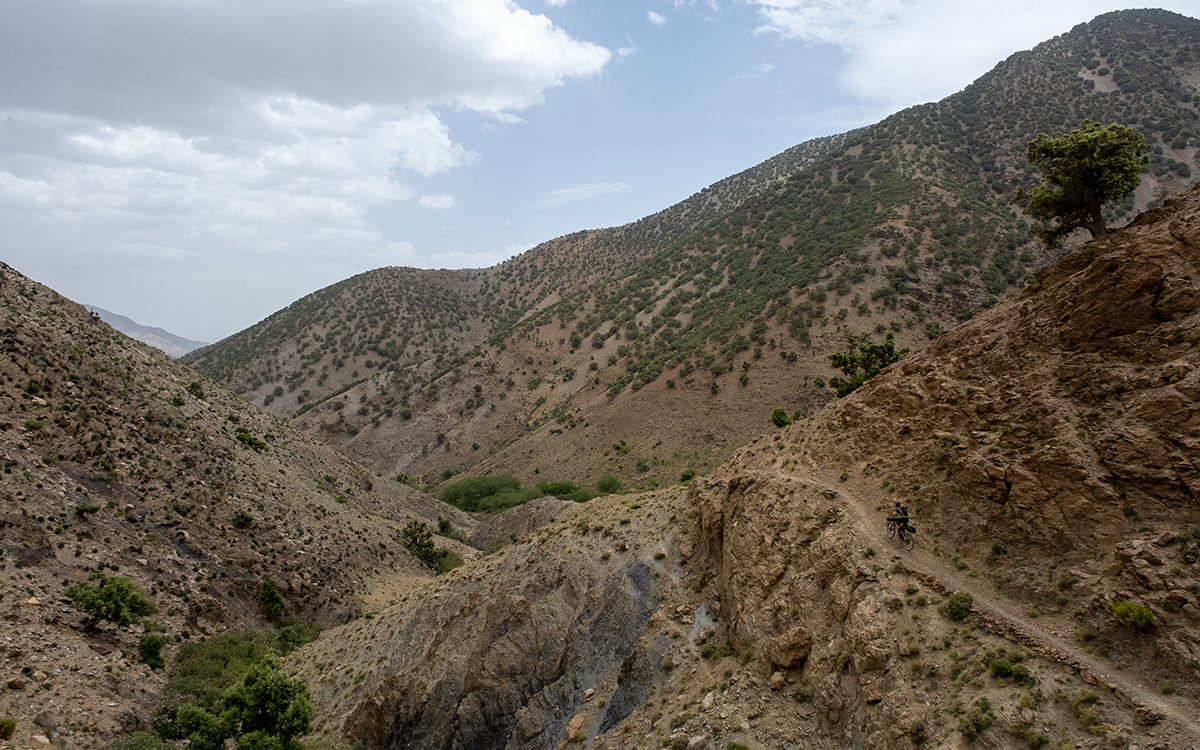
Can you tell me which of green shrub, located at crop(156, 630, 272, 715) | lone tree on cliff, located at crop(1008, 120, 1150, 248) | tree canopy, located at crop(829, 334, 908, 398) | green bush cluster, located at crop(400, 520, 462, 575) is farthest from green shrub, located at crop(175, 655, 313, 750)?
lone tree on cliff, located at crop(1008, 120, 1150, 248)

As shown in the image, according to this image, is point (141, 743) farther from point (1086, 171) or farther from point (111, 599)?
point (1086, 171)

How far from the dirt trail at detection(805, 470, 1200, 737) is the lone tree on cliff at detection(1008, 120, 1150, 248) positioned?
10427mm

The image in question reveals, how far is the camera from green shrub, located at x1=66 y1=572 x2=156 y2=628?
23016 millimetres

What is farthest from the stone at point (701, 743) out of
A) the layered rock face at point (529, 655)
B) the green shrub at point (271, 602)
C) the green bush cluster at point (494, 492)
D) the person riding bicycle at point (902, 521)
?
the green bush cluster at point (494, 492)

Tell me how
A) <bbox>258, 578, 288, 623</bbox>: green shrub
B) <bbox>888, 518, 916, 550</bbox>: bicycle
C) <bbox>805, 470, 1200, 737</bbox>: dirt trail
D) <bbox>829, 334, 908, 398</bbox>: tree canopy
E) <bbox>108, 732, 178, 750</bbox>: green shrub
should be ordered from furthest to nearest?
<bbox>258, 578, 288, 623</bbox>: green shrub → <bbox>829, 334, 908, 398</bbox>: tree canopy → <bbox>108, 732, 178, 750</bbox>: green shrub → <bbox>888, 518, 916, 550</bbox>: bicycle → <bbox>805, 470, 1200, 737</bbox>: dirt trail

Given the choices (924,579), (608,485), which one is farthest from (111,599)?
(608,485)

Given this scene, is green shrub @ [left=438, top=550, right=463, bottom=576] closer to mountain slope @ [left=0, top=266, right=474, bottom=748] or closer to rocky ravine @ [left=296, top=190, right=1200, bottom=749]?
mountain slope @ [left=0, top=266, right=474, bottom=748]

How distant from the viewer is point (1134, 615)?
9.64 meters

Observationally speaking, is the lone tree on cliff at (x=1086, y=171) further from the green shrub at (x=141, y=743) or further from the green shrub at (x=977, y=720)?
the green shrub at (x=141, y=743)

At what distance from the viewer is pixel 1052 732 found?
9.24 m

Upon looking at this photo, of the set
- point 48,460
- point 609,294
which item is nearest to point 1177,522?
point 48,460

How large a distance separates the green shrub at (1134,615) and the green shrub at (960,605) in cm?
235

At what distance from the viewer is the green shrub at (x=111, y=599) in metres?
23.0

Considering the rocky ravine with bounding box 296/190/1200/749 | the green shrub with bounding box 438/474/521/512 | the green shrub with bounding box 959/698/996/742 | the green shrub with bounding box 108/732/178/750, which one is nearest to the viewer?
the green shrub with bounding box 959/698/996/742
